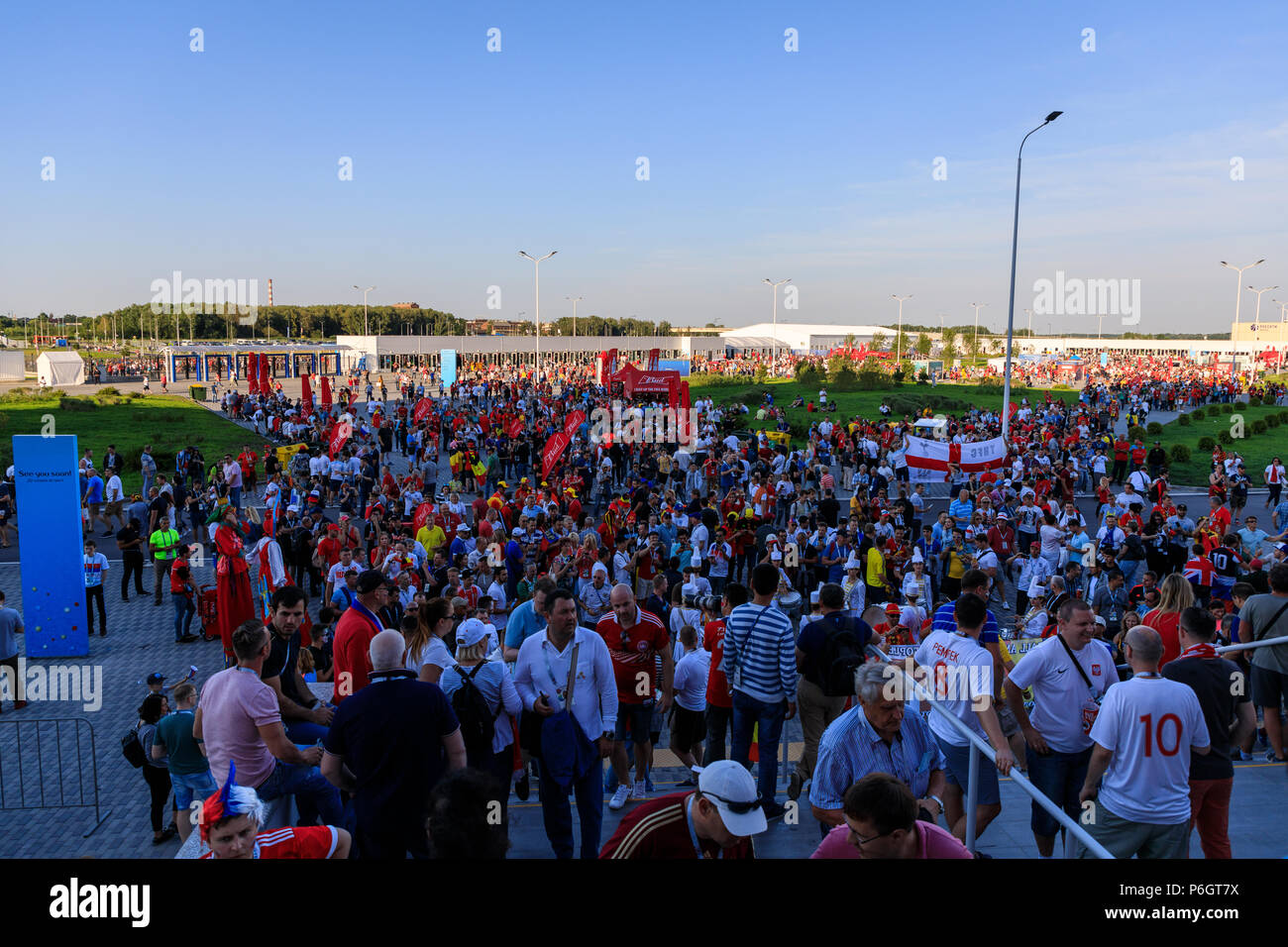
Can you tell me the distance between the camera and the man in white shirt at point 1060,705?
496 centimetres

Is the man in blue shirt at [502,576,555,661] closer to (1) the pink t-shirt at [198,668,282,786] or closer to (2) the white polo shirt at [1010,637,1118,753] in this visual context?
(1) the pink t-shirt at [198,668,282,786]

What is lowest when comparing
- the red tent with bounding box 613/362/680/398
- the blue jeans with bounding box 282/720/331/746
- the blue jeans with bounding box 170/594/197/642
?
the blue jeans with bounding box 170/594/197/642

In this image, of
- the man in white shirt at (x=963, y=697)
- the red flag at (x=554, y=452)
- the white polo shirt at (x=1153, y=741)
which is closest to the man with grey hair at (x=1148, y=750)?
the white polo shirt at (x=1153, y=741)

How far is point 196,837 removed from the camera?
14.7 feet

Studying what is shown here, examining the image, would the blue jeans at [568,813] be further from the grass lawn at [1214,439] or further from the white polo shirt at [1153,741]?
the grass lawn at [1214,439]

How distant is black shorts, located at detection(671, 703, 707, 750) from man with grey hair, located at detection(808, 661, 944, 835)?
276cm

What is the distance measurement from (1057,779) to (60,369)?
70226 millimetres

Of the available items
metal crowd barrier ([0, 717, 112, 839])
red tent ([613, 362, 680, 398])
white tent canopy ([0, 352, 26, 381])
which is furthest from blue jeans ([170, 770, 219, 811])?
white tent canopy ([0, 352, 26, 381])

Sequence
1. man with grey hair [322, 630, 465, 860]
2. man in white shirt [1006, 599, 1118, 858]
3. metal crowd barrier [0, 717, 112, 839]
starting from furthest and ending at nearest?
metal crowd barrier [0, 717, 112, 839] < man in white shirt [1006, 599, 1118, 858] < man with grey hair [322, 630, 465, 860]

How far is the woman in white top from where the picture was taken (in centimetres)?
556

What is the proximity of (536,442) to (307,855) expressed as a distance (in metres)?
23.7

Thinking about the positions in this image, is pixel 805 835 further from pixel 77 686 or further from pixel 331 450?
pixel 331 450

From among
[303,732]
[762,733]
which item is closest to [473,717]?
[303,732]
